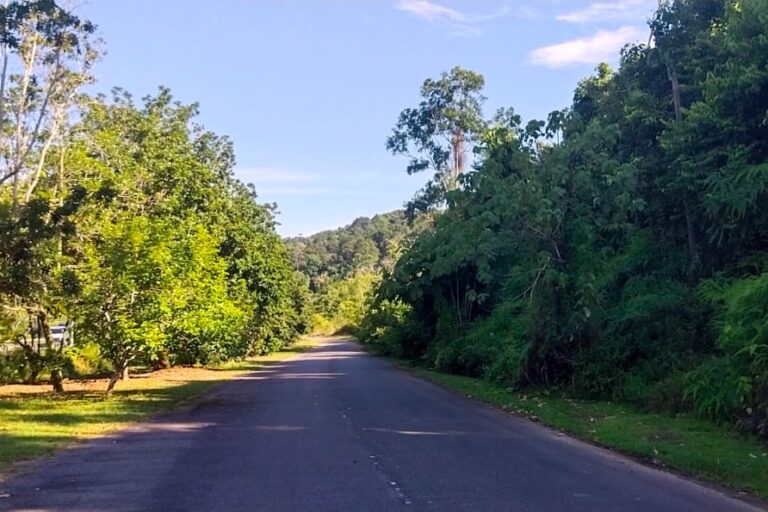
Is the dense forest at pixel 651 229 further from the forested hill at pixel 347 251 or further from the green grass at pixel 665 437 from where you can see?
the forested hill at pixel 347 251

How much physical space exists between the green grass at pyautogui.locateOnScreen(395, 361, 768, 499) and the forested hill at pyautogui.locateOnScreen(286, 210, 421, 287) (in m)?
129

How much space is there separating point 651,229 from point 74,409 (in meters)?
17.5

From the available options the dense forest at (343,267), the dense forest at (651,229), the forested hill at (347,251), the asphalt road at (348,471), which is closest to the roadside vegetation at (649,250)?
the dense forest at (651,229)

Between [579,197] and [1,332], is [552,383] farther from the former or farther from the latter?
[1,332]

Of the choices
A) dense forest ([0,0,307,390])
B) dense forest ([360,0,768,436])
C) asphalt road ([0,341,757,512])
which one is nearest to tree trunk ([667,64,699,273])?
dense forest ([360,0,768,436])

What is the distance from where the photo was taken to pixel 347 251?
587 feet

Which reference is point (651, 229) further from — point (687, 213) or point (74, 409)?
point (74, 409)

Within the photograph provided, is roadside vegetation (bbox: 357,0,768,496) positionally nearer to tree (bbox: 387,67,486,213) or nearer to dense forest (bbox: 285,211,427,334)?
tree (bbox: 387,67,486,213)

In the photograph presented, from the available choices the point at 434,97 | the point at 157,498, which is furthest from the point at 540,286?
the point at 434,97

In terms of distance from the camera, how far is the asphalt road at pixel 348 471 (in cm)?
883

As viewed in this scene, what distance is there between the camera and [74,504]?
9.02 metres

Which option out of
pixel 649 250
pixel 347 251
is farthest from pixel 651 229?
pixel 347 251

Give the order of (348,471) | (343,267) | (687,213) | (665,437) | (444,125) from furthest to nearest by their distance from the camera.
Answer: (343,267)
(444,125)
(687,213)
(665,437)
(348,471)

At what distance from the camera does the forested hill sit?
160 meters
